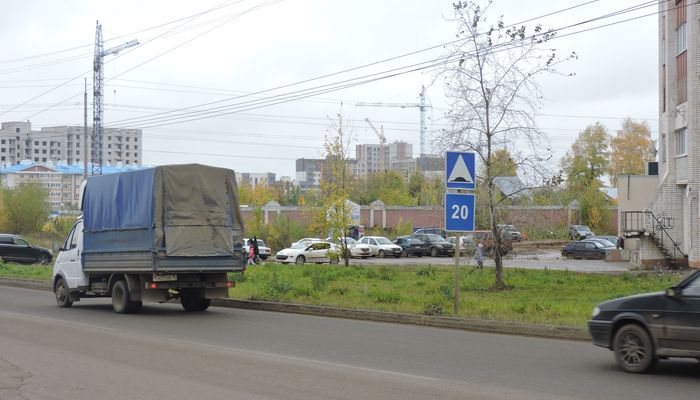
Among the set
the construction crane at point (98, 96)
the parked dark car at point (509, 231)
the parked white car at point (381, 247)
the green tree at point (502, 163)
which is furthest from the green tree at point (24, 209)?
the green tree at point (502, 163)

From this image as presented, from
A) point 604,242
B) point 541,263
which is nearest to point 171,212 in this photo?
point 541,263

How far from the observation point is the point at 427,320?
16.8m

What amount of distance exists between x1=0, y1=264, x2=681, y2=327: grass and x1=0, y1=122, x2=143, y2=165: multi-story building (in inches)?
4626

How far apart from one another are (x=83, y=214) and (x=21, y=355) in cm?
980

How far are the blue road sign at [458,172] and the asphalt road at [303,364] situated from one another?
3.16 m

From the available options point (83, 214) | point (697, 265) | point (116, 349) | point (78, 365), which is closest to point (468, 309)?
point (116, 349)

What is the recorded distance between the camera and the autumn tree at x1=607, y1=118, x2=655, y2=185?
96.4 meters

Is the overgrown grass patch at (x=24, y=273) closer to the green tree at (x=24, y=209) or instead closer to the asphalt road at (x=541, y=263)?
the asphalt road at (x=541, y=263)

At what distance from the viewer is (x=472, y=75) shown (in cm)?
2491

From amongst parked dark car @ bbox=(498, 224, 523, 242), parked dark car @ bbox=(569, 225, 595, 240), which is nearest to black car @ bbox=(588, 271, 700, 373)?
parked dark car @ bbox=(498, 224, 523, 242)

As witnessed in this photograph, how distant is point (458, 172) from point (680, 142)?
1038 inches

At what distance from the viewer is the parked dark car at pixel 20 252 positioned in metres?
47.7

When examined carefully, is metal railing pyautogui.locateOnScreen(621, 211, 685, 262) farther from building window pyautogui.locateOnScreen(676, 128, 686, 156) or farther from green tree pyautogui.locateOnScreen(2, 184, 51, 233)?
green tree pyautogui.locateOnScreen(2, 184, 51, 233)

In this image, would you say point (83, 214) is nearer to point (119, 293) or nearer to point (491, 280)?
point (119, 293)
